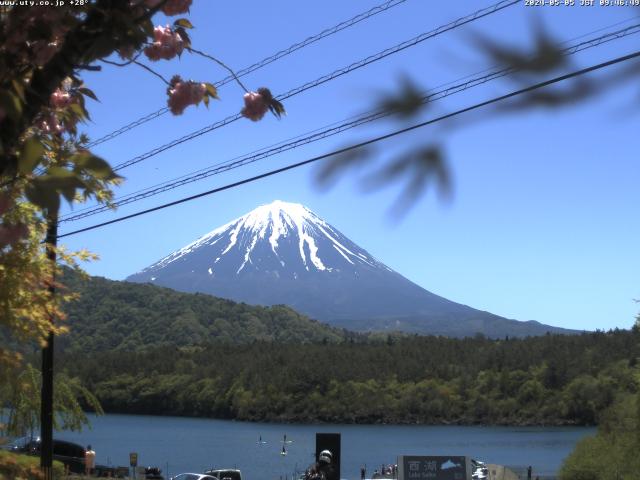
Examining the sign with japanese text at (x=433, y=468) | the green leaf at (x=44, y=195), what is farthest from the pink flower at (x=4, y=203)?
the sign with japanese text at (x=433, y=468)

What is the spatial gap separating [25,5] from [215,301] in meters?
180

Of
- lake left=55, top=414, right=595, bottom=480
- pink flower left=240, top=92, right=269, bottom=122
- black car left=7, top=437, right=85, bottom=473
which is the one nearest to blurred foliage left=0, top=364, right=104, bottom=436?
pink flower left=240, top=92, right=269, bottom=122

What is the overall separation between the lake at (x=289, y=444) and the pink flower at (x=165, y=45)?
46.5 metres

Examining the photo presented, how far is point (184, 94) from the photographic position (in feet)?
11.7

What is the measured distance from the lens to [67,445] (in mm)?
28188

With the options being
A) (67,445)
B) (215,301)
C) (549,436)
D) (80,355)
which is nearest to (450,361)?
(549,436)

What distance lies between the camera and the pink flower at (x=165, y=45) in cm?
369

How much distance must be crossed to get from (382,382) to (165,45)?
11090 centimetres

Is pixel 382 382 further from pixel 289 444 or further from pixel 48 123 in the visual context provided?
pixel 48 123

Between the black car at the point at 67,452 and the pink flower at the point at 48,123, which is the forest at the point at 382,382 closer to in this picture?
the black car at the point at 67,452

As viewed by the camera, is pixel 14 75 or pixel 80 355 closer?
pixel 14 75

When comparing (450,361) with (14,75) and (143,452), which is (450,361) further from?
(14,75)

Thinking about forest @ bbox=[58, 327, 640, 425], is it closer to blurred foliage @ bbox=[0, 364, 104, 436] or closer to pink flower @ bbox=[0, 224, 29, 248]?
blurred foliage @ bbox=[0, 364, 104, 436]

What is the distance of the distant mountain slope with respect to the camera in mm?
158125
